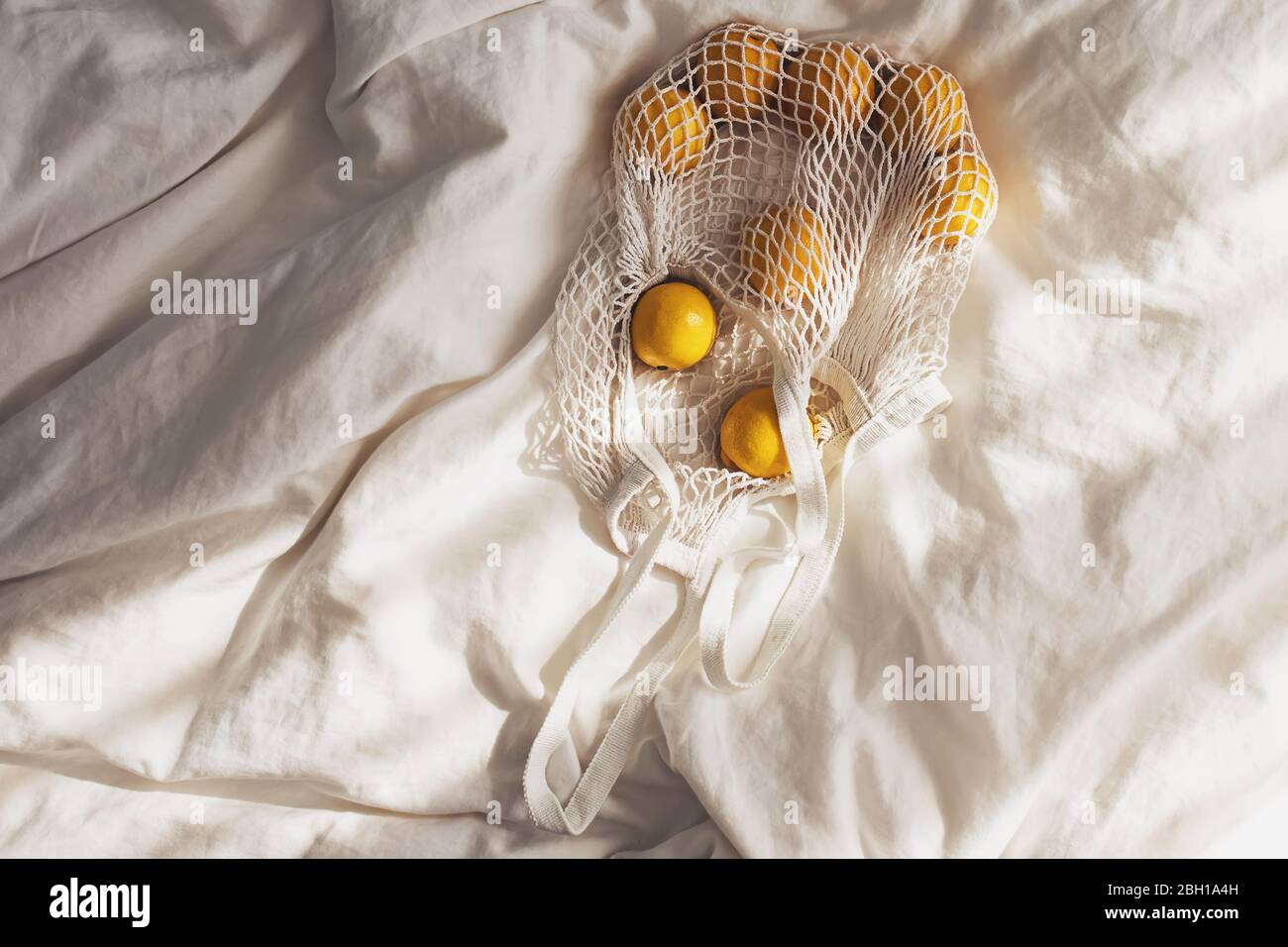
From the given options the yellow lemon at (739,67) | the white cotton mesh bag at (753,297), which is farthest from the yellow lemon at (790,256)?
the yellow lemon at (739,67)

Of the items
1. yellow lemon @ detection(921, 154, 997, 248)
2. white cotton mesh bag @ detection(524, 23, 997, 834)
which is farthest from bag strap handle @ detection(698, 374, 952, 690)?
yellow lemon @ detection(921, 154, 997, 248)

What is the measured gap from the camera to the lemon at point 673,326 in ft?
2.68

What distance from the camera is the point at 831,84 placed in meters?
0.82

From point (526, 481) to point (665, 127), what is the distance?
0.33 m

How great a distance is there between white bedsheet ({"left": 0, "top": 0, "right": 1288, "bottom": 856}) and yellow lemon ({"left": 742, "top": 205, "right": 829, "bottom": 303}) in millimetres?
145

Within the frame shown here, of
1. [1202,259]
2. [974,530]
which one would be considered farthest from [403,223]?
[1202,259]

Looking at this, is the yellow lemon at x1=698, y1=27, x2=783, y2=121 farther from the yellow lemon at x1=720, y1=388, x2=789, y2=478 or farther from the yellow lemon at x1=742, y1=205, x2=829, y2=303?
the yellow lemon at x1=720, y1=388, x2=789, y2=478

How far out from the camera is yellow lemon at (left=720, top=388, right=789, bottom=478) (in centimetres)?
83

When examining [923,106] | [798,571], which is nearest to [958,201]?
[923,106]

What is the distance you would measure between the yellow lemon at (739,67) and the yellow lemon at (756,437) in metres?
0.25

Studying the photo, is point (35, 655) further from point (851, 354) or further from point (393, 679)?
point (851, 354)

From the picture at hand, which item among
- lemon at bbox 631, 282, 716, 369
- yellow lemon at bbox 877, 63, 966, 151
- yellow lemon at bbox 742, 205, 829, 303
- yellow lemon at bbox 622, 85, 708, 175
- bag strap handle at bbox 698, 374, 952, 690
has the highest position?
yellow lemon at bbox 877, 63, 966, 151

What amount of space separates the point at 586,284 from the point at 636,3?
244mm

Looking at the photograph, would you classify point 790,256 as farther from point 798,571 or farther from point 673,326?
point 798,571
